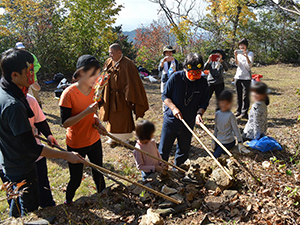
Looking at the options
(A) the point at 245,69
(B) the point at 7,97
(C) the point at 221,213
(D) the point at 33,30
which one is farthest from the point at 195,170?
(D) the point at 33,30

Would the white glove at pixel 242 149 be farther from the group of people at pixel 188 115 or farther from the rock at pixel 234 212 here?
the rock at pixel 234 212

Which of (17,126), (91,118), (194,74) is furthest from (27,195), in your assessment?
(194,74)

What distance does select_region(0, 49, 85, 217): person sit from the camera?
1.85 metres

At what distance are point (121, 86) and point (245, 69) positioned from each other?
320cm

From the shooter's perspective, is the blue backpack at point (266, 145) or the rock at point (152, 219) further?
the blue backpack at point (266, 145)

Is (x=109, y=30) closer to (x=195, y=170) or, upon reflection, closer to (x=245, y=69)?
(x=245, y=69)

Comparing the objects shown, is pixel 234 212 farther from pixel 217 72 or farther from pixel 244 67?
pixel 244 67

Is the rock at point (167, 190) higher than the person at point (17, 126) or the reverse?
the reverse

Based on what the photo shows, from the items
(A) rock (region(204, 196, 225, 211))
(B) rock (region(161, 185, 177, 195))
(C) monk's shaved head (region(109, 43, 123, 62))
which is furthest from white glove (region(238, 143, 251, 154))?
(C) monk's shaved head (region(109, 43, 123, 62))

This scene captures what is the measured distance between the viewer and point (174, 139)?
3.62 meters

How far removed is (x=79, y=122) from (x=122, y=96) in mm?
1973

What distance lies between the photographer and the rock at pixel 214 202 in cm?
257

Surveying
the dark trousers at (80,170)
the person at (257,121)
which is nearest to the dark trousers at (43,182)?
the dark trousers at (80,170)

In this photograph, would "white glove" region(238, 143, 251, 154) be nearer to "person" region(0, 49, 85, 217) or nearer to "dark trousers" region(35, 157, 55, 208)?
"person" region(0, 49, 85, 217)
